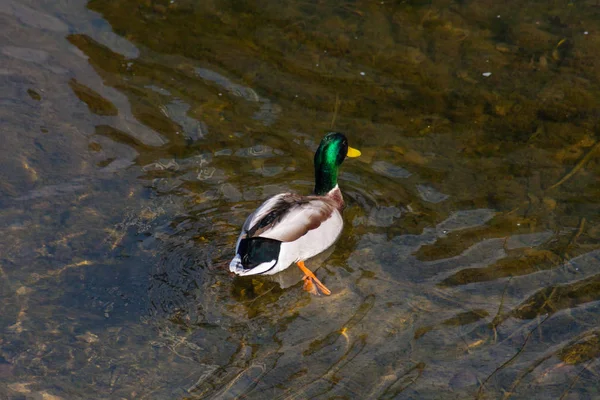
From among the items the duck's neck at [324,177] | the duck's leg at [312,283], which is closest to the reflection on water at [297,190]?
the duck's leg at [312,283]

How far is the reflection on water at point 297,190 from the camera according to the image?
4.94 meters

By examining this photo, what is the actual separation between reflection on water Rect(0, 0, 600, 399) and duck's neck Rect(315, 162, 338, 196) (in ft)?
0.91

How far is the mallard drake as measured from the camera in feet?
18.5

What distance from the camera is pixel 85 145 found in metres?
6.91

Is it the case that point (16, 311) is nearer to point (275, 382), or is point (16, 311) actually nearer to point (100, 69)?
point (275, 382)

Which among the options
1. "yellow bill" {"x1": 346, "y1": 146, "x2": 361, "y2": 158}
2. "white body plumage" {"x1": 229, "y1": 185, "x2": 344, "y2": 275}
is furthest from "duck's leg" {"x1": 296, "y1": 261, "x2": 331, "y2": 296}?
"yellow bill" {"x1": 346, "y1": 146, "x2": 361, "y2": 158}

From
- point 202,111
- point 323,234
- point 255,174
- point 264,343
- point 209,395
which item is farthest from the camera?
point 202,111

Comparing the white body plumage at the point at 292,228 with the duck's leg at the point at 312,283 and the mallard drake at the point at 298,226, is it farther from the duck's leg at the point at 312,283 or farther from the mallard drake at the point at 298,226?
the duck's leg at the point at 312,283

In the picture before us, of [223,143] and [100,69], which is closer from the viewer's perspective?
[223,143]

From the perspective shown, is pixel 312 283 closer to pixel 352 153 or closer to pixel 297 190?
pixel 297 190

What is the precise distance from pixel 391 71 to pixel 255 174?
209cm

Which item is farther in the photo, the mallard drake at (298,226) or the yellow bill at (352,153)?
the yellow bill at (352,153)

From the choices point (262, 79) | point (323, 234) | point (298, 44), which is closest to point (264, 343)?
point (323, 234)

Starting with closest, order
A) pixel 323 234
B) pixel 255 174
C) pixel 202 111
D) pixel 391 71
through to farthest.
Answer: pixel 323 234 → pixel 255 174 → pixel 202 111 → pixel 391 71
